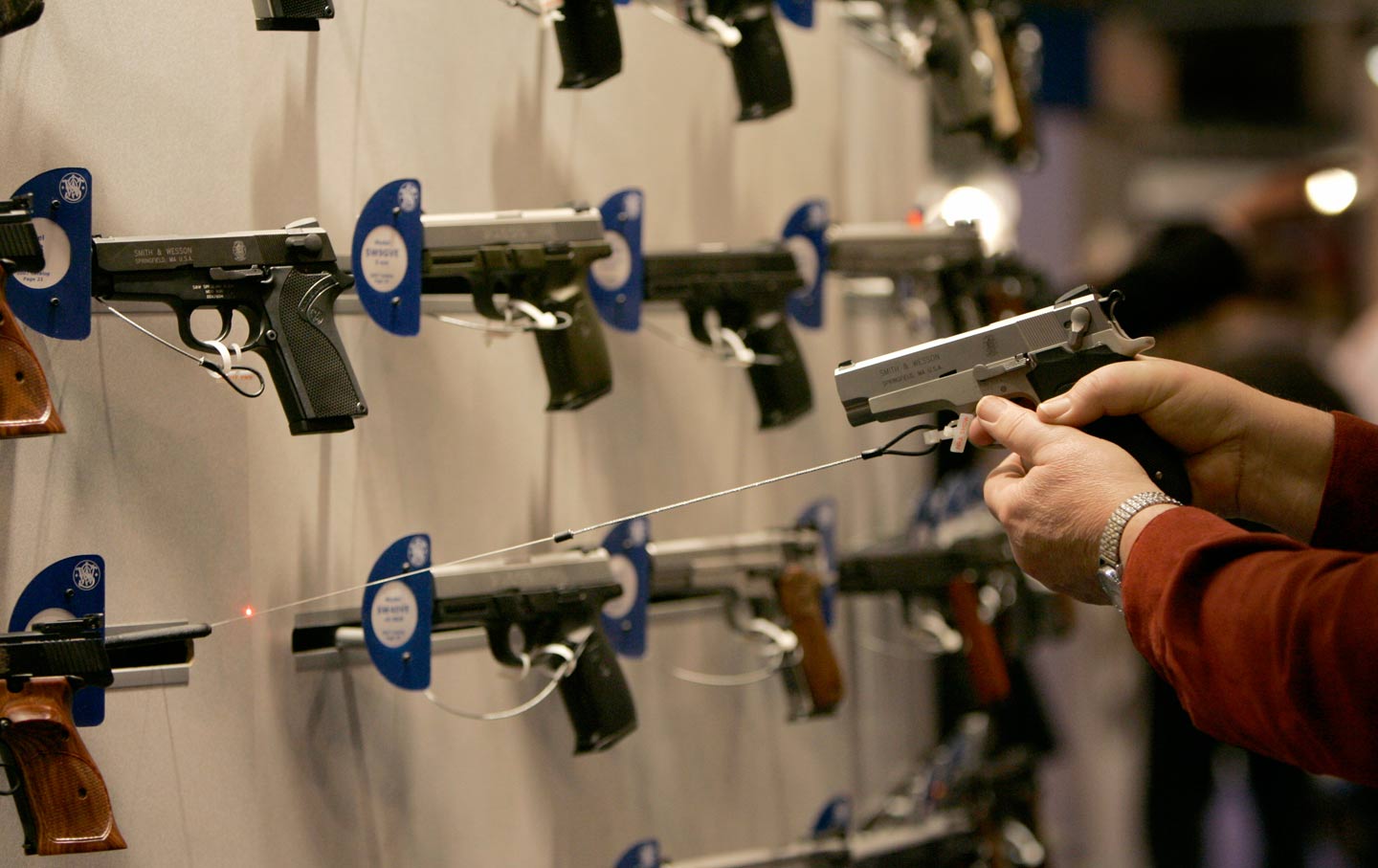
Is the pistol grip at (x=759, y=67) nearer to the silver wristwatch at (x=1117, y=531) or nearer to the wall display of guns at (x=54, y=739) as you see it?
the silver wristwatch at (x=1117, y=531)

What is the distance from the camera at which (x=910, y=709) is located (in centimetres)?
483

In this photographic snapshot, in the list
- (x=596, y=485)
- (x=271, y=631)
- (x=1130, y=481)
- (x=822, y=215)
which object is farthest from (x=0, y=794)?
(x=822, y=215)

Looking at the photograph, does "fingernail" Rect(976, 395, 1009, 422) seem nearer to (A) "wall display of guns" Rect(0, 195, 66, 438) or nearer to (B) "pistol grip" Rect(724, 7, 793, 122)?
(B) "pistol grip" Rect(724, 7, 793, 122)

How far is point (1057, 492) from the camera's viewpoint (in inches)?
83.7

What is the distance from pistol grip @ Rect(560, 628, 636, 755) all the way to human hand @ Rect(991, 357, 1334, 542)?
0.97 m

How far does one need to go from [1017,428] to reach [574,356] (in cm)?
100

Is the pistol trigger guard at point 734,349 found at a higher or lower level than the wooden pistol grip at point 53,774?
higher

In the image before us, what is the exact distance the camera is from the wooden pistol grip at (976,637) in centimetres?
407

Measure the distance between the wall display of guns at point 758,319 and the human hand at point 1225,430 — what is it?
1.12m

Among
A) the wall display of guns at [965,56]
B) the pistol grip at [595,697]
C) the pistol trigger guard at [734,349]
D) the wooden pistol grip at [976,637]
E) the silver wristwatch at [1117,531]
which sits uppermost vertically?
the wall display of guns at [965,56]

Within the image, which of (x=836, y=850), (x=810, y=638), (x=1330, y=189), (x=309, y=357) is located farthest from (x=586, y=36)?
(x=1330, y=189)

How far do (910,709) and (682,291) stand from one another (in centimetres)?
223

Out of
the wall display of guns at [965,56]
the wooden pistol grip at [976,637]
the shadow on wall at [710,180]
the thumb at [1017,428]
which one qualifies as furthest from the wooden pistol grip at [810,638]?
the wall display of guns at [965,56]

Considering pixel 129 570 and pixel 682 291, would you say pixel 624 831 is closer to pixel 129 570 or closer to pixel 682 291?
pixel 682 291
